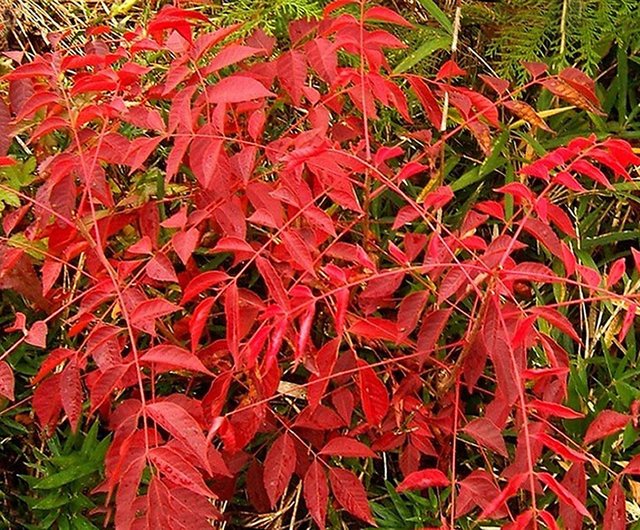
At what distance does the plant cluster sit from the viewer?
109cm

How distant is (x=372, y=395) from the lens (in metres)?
1.19

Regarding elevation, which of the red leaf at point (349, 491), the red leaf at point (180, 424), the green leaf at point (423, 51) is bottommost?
the red leaf at point (349, 491)

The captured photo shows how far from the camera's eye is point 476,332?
1.19 m

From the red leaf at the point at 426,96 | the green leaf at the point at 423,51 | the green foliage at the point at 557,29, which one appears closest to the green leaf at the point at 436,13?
the green leaf at the point at 423,51

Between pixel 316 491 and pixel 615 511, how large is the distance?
1.26 ft

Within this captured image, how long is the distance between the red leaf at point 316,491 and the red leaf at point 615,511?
36cm

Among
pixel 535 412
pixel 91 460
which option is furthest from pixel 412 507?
pixel 91 460

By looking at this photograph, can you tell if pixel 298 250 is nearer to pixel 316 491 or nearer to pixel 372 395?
Answer: pixel 372 395

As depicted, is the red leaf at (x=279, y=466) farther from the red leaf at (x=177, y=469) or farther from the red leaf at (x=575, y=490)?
the red leaf at (x=575, y=490)

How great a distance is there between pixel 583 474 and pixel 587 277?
26 centimetres

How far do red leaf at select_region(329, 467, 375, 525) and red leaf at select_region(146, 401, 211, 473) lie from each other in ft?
1.01

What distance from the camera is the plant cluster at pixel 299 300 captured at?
3.59 ft

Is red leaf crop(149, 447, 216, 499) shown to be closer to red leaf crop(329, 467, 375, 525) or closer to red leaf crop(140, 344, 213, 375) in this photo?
red leaf crop(140, 344, 213, 375)

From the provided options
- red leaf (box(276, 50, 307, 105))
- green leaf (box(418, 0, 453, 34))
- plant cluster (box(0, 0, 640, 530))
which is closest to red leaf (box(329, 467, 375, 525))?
plant cluster (box(0, 0, 640, 530))
